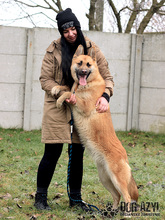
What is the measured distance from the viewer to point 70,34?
11.2 ft

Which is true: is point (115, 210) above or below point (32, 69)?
below

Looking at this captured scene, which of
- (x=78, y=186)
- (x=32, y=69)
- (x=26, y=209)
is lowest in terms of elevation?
(x=26, y=209)

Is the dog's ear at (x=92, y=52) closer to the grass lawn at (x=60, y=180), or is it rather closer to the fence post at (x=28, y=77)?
the grass lawn at (x=60, y=180)

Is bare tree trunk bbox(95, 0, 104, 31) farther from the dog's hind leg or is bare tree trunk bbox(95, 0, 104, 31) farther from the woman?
the dog's hind leg

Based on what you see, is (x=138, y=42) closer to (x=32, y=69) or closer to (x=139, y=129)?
(x=139, y=129)

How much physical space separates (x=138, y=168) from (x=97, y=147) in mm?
2249

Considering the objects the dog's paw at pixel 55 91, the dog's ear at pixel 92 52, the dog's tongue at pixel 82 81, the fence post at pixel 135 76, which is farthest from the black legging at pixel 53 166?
the fence post at pixel 135 76

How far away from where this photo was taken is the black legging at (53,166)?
3555 mm

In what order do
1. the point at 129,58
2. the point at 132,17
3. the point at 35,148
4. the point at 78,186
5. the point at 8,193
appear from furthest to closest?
the point at 132,17
the point at 129,58
the point at 35,148
the point at 8,193
the point at 78,186

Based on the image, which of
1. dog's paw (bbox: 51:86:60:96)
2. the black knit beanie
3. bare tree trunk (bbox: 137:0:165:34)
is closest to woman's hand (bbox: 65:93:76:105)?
dog's paw (bbox: 51:86:60:96)

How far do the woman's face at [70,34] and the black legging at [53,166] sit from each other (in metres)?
1.22

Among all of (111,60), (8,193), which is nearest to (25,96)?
(111,60)

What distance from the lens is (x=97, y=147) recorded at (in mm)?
3549

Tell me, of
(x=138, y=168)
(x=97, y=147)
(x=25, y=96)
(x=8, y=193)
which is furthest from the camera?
(x=25, y=96)
